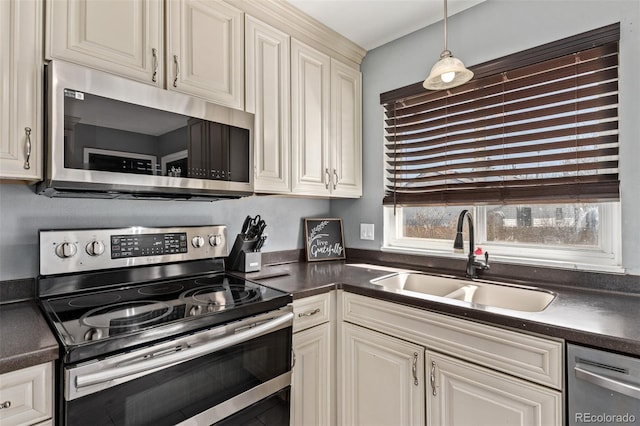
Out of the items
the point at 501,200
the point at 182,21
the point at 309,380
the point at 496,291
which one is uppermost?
the point at 182,21

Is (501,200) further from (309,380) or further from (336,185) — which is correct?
(309,380)

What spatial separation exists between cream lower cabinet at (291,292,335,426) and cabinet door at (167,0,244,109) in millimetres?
1076

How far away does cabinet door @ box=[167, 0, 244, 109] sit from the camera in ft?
4.79

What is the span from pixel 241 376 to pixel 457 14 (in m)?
2.18

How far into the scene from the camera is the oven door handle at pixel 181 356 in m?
0.92

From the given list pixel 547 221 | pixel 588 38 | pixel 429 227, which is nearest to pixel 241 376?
pixel 429 227

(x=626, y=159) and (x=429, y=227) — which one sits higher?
(x=626, y=159)

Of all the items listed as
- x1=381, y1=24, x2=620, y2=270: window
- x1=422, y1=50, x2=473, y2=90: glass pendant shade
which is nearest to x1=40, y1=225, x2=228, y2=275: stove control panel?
x1=381, y1=24, x2=620, y2=270: window

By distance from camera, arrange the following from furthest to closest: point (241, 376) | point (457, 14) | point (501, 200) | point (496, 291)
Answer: point (457, 14) → point (501, 200) → point (496, 291) → point (241, 376)

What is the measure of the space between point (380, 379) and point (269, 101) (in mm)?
1517

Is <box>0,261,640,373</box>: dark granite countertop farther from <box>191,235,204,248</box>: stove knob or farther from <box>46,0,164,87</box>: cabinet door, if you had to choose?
<box>46,0,164,87</box>: cabinet door

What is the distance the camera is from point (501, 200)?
1.76 meters

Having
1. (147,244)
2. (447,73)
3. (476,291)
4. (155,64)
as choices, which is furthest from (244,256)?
(447,73)

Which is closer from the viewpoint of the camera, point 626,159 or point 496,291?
point 626,159
